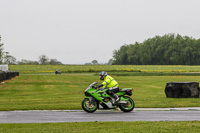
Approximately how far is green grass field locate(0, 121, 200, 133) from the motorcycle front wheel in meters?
3.48

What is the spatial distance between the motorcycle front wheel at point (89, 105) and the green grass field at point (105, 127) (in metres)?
3.48

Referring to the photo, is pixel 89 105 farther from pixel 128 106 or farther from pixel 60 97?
pixel 60 97

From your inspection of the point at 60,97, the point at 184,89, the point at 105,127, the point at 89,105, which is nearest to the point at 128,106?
the point at 89,105

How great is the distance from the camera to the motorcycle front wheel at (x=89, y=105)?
1560 cm

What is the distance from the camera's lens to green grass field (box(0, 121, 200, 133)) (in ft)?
34.0

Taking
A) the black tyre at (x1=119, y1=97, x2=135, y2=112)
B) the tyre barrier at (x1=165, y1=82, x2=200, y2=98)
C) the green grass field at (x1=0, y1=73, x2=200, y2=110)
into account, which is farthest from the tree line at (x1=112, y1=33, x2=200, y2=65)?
the black tyre at (x1=119, y1=97, x2=135, y2=112)

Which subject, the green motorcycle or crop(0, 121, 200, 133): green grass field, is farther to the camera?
the green motorcycle

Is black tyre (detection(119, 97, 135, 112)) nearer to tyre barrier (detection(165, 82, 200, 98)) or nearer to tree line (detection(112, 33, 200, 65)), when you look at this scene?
tyre barrier (detection(165, 82, 200, 98))

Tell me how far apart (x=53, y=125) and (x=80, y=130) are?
156 cm

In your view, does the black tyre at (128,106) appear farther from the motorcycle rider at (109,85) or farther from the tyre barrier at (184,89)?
the tyre barrier at (184,89)

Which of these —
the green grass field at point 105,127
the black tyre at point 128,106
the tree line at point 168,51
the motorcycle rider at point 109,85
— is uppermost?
the tree line at point 168,51

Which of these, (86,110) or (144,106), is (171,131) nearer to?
(86,110)

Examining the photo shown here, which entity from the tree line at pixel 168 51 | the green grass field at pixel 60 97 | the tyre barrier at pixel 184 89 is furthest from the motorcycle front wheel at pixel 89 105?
the tree line at pixel 168 51

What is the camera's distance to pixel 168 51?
6471 inches
